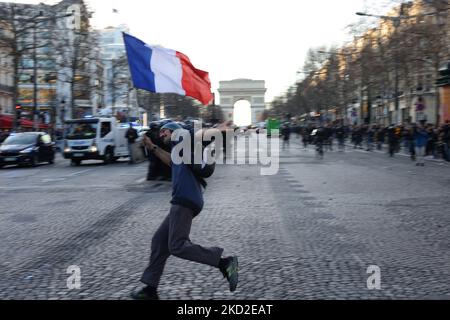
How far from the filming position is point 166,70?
12.7 m

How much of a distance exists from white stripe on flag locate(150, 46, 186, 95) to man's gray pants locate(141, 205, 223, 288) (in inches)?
291

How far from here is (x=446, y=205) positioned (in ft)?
38.6

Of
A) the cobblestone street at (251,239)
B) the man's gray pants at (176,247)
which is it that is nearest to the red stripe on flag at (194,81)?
the cobblestone street at (251,239)

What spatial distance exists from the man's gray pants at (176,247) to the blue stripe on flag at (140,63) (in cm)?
708

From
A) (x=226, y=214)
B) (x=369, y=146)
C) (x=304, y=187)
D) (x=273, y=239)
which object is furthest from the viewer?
(x=369, y=146)

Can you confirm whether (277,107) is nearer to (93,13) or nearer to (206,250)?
(93,13)

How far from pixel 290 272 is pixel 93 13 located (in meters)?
41.3

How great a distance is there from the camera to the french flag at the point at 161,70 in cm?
1246

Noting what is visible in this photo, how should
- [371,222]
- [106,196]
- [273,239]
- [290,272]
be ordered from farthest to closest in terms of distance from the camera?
[106,196] < [371,222] < [273,239] < [290,272]

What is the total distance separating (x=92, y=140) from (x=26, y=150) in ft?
9.63

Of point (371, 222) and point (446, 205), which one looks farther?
point (446, 205)

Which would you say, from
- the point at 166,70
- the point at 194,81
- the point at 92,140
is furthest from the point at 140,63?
the point at 92,140

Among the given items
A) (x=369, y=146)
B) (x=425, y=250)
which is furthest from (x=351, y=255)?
(x=369, y=146)
